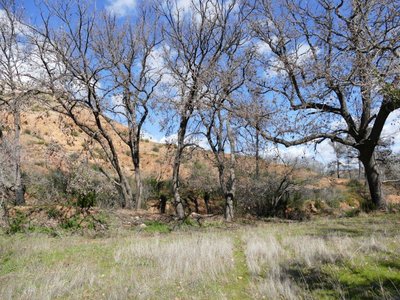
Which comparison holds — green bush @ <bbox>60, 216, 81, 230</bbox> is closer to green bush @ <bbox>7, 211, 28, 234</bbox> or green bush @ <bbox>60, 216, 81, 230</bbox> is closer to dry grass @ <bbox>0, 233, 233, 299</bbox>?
green bush @ <bbox>7, 211, 28, 234</bbox>

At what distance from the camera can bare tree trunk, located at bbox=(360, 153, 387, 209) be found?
680 inches


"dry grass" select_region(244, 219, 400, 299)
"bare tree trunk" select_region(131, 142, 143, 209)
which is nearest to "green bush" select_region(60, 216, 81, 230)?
"bare tree trunk" select_region(131, 142, 143, 209)

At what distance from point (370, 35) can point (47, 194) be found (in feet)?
45.8

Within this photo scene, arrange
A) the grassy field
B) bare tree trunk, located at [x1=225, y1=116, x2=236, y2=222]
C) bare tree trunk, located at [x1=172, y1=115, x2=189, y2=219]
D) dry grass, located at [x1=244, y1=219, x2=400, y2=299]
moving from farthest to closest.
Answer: bare tree trunk, located at [x1=225, y1=116, x2=236, y2=222] → bare tree trunk, located at [x1=172, y1=115, x2=189, y2=219] → the grassy field → dry grass, located at [x1=244, y1=219, x2=400, y2=299]

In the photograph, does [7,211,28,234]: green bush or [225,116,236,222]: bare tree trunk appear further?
[225,116,236,222]: bare tree trunk

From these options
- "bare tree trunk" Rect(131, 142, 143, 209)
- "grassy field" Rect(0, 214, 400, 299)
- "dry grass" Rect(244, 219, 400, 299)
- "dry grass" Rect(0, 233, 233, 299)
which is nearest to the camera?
"dry grass" Rect(244, 219, 400, 299)

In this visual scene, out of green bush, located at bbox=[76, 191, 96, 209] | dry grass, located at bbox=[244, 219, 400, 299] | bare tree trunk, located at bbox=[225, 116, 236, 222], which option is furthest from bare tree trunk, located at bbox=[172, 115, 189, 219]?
dry grass, located at bbox=[244, 219, 400, 299]

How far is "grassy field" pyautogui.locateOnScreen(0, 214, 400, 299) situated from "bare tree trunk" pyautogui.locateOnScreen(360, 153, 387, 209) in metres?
8.30

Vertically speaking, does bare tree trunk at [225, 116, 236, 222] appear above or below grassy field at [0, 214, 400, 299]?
above

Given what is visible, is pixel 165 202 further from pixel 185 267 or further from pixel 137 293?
pixel 137 293

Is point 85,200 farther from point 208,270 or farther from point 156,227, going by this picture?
point 208,270

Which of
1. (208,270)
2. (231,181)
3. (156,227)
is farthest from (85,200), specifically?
(208,270)

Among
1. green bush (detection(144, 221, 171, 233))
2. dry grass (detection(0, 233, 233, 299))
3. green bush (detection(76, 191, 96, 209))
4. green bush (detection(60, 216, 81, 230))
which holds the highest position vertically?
green bush (detection(76, 191, 96, 209))

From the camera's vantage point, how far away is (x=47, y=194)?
643 inches
